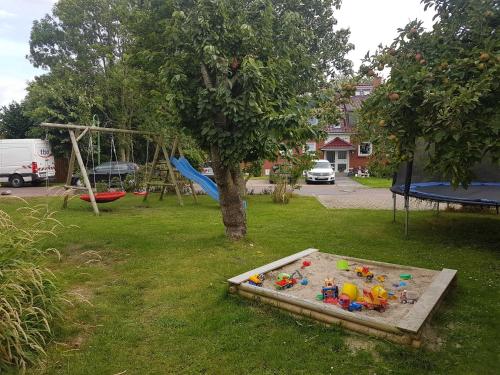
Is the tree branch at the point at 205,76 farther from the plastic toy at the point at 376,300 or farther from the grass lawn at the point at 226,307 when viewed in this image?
the plastic toy at the point at 376,300

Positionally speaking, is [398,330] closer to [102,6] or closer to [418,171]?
[418,171]

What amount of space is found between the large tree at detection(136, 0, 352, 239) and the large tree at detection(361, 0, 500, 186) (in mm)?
1605

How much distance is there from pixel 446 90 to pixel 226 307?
2.78 m

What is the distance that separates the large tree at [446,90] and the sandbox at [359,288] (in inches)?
47.7

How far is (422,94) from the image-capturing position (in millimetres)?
3260

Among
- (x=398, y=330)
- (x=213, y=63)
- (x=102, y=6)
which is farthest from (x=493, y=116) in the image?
(x=102, y=6)

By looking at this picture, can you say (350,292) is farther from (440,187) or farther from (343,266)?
(440,187)

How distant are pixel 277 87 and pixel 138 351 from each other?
13.9 feet

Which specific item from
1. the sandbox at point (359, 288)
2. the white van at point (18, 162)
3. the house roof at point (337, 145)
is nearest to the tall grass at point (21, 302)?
the sandbox at point (359, 288)

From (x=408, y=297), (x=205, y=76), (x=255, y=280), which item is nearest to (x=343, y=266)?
(x=408, y=297)

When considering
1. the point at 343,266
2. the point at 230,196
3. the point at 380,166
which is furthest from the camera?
the point at 230,196

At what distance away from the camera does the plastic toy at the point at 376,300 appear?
3598 millimetres

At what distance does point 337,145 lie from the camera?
1289 inches

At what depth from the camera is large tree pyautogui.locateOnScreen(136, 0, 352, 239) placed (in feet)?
17.6
